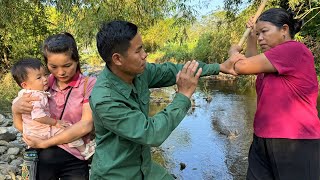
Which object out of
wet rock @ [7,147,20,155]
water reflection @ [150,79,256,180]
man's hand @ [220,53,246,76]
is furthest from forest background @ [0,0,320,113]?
man's hand @ [220,53,246,76]

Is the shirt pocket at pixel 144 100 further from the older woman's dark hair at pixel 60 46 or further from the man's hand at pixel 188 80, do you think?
the older woman's dark hair at pixel 60 46

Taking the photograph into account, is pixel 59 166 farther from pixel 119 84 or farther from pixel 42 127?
pixel 119 84

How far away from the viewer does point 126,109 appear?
5.15 ft

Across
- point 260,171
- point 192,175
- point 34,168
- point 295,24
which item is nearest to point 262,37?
point 295,24

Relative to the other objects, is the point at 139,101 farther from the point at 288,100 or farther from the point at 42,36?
the point at 42,36

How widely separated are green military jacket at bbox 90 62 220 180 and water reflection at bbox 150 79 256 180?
14.6ft

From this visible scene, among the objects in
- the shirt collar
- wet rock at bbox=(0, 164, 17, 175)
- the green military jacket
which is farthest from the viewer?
wet rock at bbox=(0, 164, 17, 175)

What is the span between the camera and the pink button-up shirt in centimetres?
208

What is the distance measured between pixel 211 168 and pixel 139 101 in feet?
16.2

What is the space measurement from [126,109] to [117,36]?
0.31 metres

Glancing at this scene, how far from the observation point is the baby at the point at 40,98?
2070 millimetres

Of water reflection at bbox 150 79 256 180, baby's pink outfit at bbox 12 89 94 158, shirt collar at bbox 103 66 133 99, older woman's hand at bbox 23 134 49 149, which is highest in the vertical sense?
shirt collar at bbox 103 66 133 99

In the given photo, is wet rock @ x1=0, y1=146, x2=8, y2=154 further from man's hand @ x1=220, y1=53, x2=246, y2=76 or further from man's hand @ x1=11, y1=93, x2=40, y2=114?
man's hand @ x1=220, y1=53, x2=246, y2=76

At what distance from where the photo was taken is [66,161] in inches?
83.9
